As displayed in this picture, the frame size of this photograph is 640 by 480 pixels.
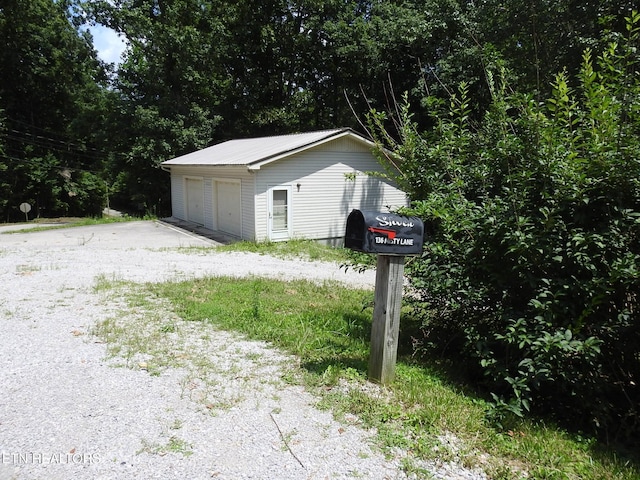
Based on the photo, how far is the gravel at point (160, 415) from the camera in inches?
104

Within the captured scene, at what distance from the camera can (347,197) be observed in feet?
52.5

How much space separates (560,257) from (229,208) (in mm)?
13413

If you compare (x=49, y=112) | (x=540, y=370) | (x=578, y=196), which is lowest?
Answer: (x=540, y=370)

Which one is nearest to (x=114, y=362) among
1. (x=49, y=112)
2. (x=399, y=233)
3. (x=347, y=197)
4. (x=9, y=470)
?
(x=9, y=470)

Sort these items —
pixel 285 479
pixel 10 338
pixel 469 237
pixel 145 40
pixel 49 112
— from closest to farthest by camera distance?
pixel 285 479 → pixel 469 237 → pixel 10 338 → pixel 145 40 → pixel 49 112

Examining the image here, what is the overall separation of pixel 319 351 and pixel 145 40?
24.1 meters

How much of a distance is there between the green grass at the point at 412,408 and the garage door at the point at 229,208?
30.5ft

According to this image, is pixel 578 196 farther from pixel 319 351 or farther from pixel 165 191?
pixel 165 191

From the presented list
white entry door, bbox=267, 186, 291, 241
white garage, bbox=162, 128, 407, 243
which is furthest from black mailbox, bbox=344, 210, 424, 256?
white entry door, bbox=267, 186, 291, 241

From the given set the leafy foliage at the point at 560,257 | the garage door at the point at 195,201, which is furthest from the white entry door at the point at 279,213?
the leafy foliage at the point at 560,257

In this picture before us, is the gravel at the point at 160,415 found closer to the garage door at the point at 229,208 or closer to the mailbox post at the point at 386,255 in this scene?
the mailbox post at the point at 386,255

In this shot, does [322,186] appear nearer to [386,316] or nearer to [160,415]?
[386,316]

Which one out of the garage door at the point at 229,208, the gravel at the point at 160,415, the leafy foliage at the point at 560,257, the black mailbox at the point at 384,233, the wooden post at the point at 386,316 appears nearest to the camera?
the gravel at the point at 160,415

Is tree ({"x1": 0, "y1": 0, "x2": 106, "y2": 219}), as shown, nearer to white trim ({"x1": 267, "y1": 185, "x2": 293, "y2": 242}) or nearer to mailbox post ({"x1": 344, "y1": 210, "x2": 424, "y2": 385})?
white trim ({"x1": 267, "y1": 185, "x2": 293, "y2": 242})
